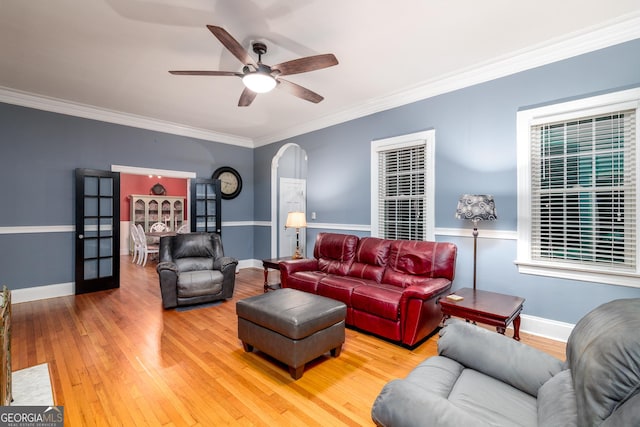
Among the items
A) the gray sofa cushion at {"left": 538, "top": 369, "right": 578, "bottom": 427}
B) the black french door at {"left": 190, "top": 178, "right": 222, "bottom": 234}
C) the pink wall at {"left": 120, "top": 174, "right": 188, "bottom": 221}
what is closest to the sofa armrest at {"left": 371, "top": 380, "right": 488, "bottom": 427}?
the gray sofa cushion at {"left": 538, "top": 369, "right": 578, "bottom": 427}

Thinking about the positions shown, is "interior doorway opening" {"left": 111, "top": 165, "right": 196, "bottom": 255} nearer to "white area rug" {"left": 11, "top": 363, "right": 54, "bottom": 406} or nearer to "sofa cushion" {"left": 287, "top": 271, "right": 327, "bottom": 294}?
"sofa cushion" {"left": 287, "top": 271, "right": 327, "bottom": 294}

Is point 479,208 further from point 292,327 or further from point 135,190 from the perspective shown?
point 135,190

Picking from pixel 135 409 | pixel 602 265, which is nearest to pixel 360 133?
pixel 602 265

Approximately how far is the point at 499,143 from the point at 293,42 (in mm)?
2461

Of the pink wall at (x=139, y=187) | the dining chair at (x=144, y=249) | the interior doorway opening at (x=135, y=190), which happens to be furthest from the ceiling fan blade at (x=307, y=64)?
the pink wall at (x=139, y=187)

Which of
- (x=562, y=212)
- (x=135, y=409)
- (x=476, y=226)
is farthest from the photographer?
(x=476, y=226)

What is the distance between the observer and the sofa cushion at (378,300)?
2896 millimetres

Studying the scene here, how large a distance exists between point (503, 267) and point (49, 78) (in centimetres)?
594

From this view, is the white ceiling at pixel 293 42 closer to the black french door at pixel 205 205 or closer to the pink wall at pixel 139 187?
the black french door at pixel 205 205

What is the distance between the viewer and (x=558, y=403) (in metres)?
1.09

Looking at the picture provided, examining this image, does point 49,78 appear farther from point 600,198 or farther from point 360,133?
point 600,198

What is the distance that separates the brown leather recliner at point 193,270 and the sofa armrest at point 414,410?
3433mm

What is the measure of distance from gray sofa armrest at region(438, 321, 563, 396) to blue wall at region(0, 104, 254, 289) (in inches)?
220

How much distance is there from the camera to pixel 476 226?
128 inches
